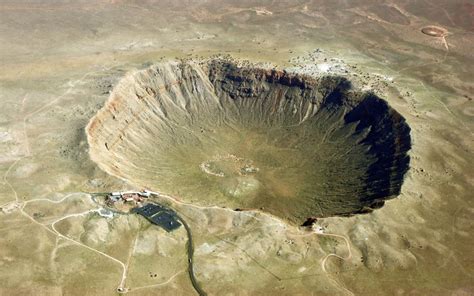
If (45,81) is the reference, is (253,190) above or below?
below

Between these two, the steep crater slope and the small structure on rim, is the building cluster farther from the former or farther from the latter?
the small structure on rim

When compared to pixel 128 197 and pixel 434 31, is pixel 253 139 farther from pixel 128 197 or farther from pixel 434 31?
pixel 434 31

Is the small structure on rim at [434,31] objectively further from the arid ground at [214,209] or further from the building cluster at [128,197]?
the building cluster at [128,197]

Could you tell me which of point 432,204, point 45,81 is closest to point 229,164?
point 432,204

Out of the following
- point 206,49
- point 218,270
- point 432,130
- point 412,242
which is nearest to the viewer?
point 218,270

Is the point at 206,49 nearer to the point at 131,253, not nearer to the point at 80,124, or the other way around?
the point at 80,124

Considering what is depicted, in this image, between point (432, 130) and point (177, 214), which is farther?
point (432, 130)

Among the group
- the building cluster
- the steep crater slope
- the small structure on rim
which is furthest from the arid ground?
the small structure on rim

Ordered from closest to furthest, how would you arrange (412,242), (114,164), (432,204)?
(412,242) < (432,204) < (114,164)
